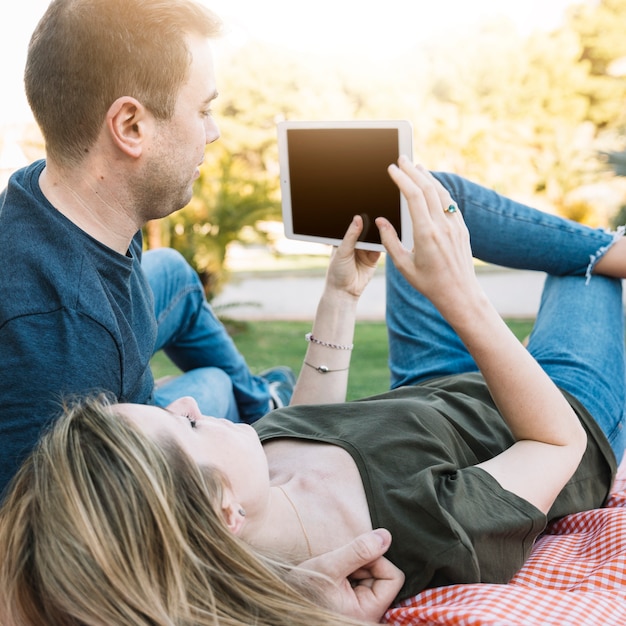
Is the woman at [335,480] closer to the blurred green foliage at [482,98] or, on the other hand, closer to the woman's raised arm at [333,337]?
the woman's raised arm at [333,337]

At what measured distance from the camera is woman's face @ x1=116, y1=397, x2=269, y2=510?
161 cm

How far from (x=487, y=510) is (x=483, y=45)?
1677 centimetres

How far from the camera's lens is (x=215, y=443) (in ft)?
5.52

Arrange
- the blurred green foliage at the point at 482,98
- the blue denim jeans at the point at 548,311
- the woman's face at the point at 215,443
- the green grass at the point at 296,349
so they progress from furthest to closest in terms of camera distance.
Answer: the blurred green foliage at the point at 482,98 → the green grass at the point at 296,349 → the blue denim jeans at the point at 548,311 → the woman's face at the point at 215,443

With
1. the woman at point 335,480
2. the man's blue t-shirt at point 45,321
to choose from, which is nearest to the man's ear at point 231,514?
the woman at point 335,480

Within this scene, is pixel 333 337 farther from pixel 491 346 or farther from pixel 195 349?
pixel 195 349

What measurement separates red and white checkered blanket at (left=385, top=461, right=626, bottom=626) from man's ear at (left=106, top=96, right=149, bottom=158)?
139 cm

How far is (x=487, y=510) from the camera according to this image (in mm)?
1741

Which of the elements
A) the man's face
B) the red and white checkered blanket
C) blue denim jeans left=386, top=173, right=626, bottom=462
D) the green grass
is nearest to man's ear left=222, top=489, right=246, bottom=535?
the red and white checkered blanket

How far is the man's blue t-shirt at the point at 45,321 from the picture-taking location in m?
1.90

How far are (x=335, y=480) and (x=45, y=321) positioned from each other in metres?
0.81

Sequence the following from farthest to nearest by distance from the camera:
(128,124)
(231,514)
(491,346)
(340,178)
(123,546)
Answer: (340,178) → (128,124) → (491,346) → (231,514) → (123,546)

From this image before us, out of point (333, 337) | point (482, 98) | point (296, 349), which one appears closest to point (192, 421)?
point (333, 337)

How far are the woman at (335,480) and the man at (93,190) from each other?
37cm
